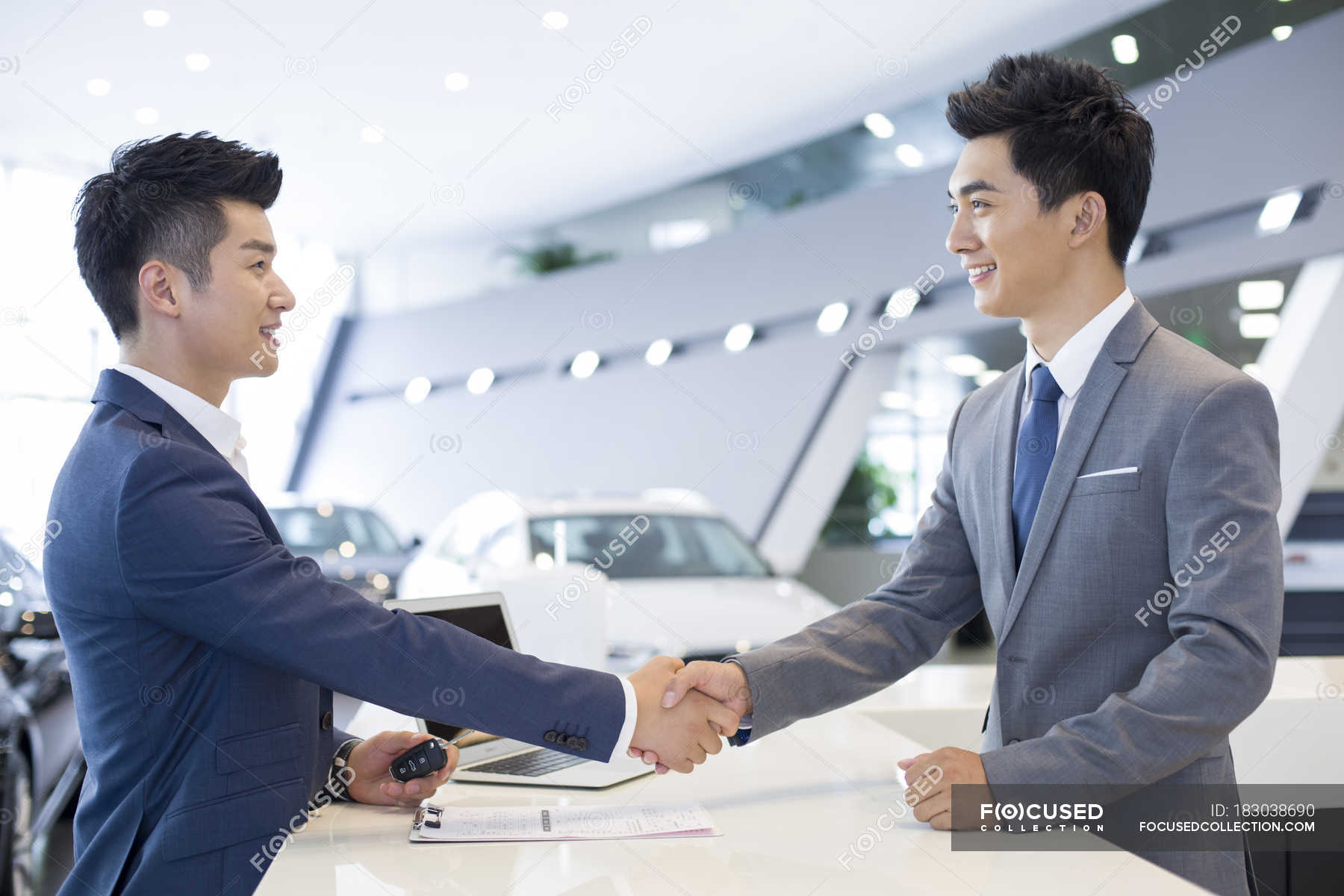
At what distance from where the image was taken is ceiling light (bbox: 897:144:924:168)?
802 cm

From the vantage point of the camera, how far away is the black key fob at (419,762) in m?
1.51

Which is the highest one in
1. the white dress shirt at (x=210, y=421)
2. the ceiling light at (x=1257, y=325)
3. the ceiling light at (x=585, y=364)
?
the ceiling light at (x=585, y=364)

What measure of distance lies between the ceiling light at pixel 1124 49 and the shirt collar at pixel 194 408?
655cm

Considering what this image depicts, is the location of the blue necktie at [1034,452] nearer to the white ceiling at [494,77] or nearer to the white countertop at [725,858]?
the white countertop at [725,858]

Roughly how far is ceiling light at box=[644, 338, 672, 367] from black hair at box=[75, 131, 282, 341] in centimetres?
904

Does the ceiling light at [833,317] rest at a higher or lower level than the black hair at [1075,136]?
higher

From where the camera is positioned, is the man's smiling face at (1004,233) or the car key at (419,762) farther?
the man's smiling face at (1004,233)

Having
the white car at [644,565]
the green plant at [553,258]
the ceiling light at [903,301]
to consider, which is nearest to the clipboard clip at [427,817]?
the white car at [644,565]

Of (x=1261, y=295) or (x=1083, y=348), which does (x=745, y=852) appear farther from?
(x=1261, y=295)

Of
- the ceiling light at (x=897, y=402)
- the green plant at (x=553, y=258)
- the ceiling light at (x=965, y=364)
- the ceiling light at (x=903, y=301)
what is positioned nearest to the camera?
the ceiling light at (x=903, y=301)

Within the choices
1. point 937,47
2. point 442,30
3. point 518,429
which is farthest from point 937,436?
point 442,30

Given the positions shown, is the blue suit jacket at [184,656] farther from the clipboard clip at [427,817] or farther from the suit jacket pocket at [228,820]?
the clipboard clip at [427,817]

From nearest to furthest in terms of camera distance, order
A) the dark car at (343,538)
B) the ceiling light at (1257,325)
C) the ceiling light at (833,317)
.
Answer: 1. the ceiling light at (1257,325)
2. the dark car at (343,538)
3. the ceiling light at (833,317)

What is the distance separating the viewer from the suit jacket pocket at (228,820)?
4.20 ft
